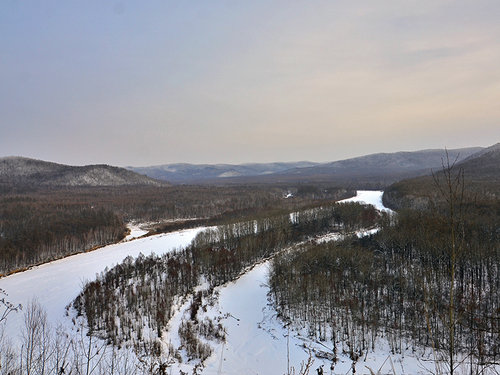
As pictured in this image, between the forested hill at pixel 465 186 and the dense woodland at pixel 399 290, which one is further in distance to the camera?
the forested hill at pixel 465 186

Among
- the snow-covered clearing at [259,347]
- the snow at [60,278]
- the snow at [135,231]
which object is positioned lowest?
the snow at [135,231]

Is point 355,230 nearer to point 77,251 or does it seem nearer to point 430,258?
point 430,258

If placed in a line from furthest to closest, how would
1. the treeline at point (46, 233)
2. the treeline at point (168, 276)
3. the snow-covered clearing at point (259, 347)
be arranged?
the treeline at point (46, 233) → the treeline at point (168, 276) → the snow-covered clearing at point (259, 347)

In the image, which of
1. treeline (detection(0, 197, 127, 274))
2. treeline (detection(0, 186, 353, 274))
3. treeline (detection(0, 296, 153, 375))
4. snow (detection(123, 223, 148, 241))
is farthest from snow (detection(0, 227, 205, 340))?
snow (detection(123, 223, 148, 241))

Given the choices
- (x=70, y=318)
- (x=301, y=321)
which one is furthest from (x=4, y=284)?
(x=301, y=321)

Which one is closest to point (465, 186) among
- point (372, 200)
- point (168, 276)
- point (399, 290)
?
point (399, 290)

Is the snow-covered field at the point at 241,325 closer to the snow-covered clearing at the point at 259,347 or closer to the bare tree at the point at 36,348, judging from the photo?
the snow-covered clearing at the point at 259,347

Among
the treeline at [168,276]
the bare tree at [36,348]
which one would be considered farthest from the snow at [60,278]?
the bare tree at [36,348]
